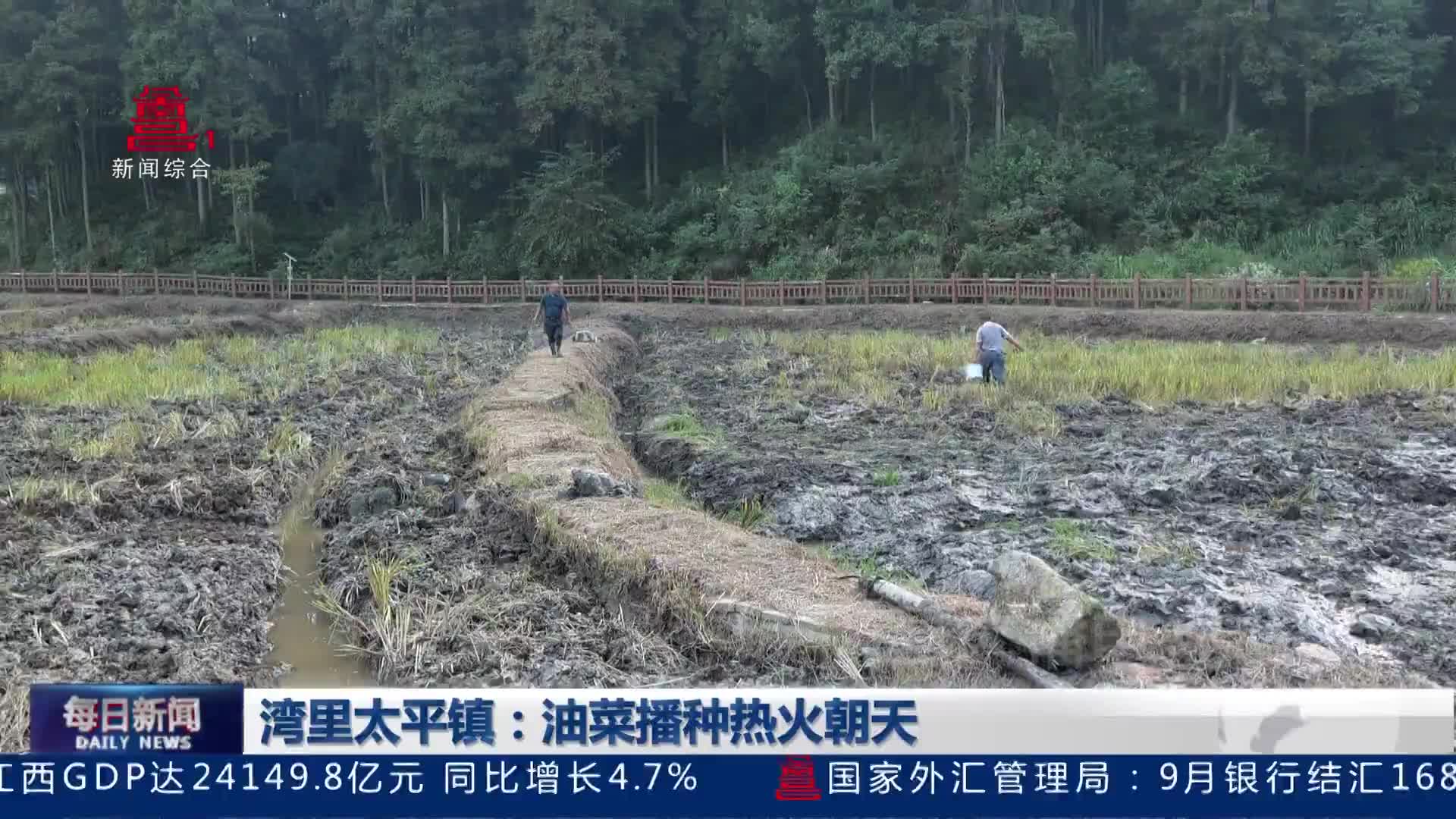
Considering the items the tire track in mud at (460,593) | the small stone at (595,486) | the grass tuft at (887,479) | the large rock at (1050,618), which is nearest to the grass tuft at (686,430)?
the grass tuft at (887,479)

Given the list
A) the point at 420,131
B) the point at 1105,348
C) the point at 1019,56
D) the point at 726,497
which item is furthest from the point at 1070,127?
the point at 726,497

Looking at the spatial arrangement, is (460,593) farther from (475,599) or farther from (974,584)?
(974,584)

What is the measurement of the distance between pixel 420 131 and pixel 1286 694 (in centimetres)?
3240

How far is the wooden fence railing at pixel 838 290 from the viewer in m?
20.7

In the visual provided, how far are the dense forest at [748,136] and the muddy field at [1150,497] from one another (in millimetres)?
14329

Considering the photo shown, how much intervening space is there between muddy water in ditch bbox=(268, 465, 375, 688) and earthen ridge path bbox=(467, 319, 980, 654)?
4.81 ft

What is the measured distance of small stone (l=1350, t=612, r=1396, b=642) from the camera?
19.4ft

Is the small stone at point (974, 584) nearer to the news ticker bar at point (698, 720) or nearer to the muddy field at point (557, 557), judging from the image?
the muddy field at point (557, 557)

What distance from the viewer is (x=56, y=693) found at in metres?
3.52

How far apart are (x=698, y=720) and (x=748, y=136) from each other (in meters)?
35.9

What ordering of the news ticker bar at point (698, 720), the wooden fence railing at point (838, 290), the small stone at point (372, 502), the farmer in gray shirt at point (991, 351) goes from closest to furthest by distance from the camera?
the news ticker bar at point (698, 720)
the small stone at point (372, 502)
the farmer in gray shirt at point (991, 351)
the wooden fence railing at point (838, 290)

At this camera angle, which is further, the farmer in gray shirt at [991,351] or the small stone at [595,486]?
the farmer in gray shirt at [991,351]

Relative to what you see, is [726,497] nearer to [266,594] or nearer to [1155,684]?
[266,594]

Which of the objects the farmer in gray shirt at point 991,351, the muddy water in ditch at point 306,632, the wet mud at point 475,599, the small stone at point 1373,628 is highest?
the farmer in gray shirt at point 991,351
